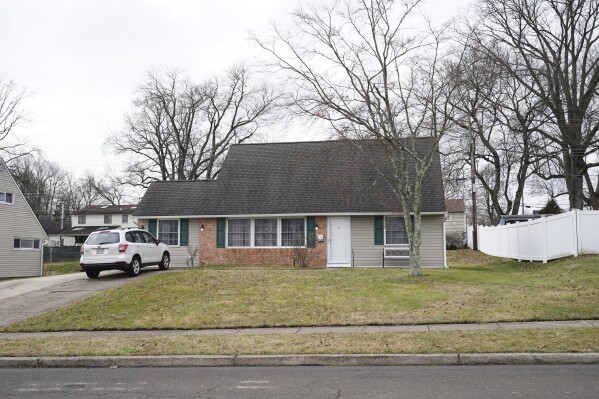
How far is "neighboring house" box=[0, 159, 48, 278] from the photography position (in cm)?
3300

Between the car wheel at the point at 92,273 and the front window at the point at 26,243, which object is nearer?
the car wheel at the point at 92,273

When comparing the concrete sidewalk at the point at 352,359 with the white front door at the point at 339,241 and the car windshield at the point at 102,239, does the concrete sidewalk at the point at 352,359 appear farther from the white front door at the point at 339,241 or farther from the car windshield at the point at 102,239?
the white front door at the point at 339,241

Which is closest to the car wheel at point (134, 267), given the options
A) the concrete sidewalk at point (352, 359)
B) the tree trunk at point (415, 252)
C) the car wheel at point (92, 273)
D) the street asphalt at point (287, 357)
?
the car wheel at point (92, 273)

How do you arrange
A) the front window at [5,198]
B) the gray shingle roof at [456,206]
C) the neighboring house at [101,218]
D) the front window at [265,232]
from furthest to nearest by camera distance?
1. the neighboring house at [101,218]
2. the gray shingle roof at [456,206]
3. the front window at [5,198]
4. the front window at [265,232]

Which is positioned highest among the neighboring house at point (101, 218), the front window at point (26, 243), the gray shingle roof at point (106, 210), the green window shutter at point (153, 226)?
the gray shingle roof at point (106, 210)

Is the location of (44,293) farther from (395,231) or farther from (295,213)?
(395,231)

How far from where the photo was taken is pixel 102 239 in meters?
19.6

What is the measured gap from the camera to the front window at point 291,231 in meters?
26.1

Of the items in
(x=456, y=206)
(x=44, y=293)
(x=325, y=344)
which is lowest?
(x=325, y=344)

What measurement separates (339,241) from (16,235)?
20.5 metres

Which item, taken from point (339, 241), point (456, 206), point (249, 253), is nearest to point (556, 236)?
point (339, 241)

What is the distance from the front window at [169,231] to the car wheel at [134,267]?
7.35 metres

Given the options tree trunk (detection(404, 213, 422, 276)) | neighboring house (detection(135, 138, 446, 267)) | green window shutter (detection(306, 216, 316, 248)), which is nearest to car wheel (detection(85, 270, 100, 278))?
neighboring house (detection(135, 138, 446, 267))

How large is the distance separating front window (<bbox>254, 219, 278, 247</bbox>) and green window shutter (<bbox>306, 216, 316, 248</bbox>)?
1561mm
